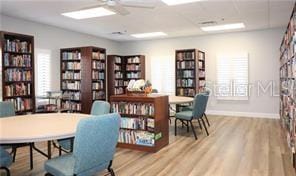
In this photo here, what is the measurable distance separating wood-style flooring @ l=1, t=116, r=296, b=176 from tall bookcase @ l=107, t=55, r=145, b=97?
3.75 meters

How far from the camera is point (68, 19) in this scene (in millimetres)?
5906

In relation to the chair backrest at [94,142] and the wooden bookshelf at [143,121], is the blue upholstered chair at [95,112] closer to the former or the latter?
the chair backrest at [94,142]

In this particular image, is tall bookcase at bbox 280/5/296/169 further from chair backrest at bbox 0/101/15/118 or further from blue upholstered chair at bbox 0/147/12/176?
chair backrest at bbox 0/101/15/118

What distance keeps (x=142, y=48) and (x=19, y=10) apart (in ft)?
15.6

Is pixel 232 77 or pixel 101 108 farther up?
pixel 232 77

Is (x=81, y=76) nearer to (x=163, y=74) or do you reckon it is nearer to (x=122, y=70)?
(x=122, y=70)

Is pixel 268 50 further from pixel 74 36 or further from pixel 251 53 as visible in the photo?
pixel 74 36

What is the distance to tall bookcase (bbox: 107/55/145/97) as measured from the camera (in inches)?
331

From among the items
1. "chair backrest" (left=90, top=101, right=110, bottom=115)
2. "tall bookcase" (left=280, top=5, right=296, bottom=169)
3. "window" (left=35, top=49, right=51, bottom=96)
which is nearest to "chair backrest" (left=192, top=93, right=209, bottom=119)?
"tall bookcase" (left=280, top=5, right=296, bottom=169)

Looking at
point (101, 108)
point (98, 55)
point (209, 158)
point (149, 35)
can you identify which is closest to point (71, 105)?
point (98, 55)

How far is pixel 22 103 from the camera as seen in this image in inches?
198

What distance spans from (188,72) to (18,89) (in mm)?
4605

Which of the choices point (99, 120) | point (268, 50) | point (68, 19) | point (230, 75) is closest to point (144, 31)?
point (68, 19)

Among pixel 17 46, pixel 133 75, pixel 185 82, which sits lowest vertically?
pixel 185 82
